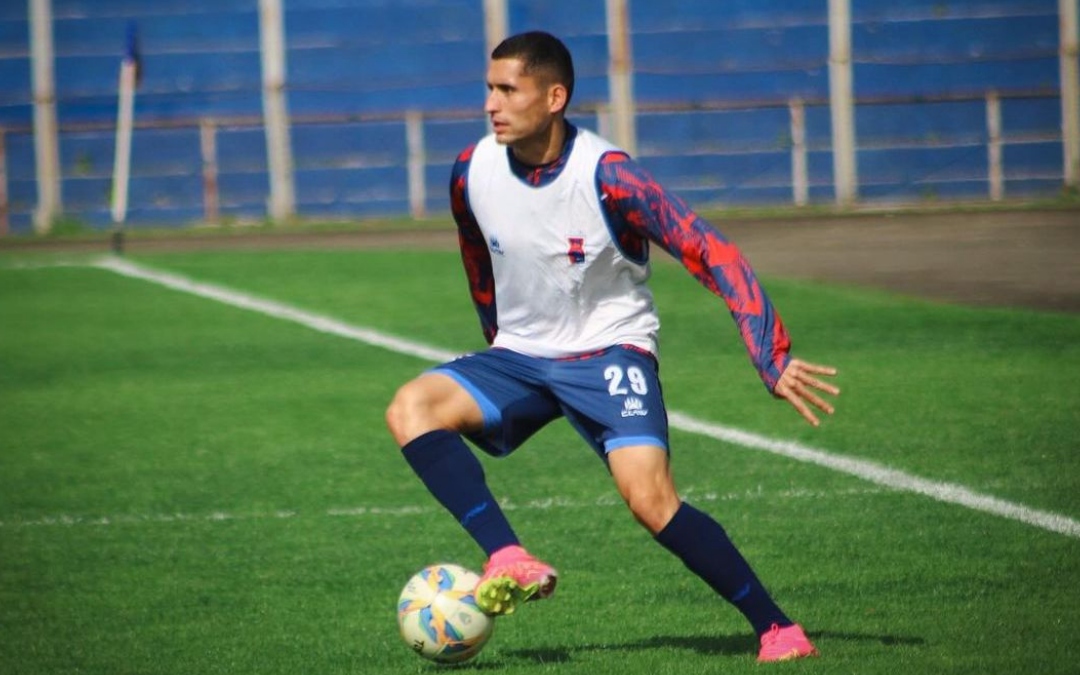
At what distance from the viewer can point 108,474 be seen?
9.30 m

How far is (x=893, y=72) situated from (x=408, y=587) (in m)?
23.7

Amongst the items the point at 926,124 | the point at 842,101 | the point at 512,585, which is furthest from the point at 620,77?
the point at 512,585

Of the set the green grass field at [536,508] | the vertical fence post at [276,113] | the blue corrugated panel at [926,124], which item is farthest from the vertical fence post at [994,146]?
the green grass field at [536,508]

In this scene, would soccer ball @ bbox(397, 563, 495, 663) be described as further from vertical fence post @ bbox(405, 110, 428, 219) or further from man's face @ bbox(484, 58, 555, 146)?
vertical fence post @ bbox(405, 110, 428, 219)

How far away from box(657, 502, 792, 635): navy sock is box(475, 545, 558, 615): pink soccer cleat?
1.41ft

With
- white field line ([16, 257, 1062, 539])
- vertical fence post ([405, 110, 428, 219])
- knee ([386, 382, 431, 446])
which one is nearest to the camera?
knee ([386, 382, 431, 446])

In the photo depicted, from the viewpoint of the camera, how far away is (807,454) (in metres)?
9.09

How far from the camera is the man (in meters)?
5.50

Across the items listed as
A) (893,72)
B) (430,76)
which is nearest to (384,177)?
(430,76)

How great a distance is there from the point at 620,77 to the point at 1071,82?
5978 mm

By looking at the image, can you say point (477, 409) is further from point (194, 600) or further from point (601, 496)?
point (601, 496)

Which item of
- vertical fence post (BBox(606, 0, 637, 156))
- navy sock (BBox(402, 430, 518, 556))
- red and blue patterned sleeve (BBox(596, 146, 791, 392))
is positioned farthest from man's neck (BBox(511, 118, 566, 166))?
vertical fence post (BBox(606, 0, 637, 156))

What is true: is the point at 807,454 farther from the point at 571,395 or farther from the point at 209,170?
the point at 209,170

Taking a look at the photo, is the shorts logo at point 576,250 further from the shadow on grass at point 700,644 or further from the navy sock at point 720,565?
the shadow on grass at point 700,644
